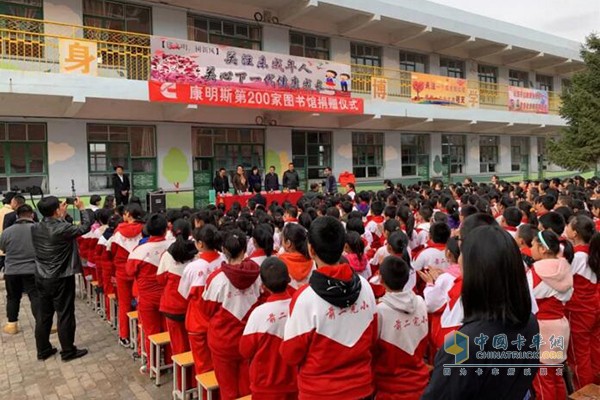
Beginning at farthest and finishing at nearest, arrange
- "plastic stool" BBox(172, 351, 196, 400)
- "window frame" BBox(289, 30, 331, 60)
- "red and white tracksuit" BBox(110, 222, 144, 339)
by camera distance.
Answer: "window frame" BBox(289, 30, 331, 60) < "red and white tracksuit" BBox(110, 222, 144, 339) < "plastic stool" BBox(172, 351, 196, 400)

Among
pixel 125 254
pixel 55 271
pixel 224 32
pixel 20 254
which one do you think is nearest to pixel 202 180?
pixel 224 32

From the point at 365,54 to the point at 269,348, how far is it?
14.6 metres

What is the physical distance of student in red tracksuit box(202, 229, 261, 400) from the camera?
289cm

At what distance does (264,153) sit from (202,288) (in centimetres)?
1027

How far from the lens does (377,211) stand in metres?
5.95

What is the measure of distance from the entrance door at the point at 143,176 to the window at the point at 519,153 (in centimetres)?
1581

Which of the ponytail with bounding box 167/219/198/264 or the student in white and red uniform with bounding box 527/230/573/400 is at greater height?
the ponytail with bounding box 167/219/198/264

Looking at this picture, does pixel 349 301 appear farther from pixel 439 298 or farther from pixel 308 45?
pixel 308 45

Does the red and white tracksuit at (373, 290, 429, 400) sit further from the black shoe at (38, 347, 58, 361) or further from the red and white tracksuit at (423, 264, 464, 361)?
the black shoe at (38, 347, 58, 361)

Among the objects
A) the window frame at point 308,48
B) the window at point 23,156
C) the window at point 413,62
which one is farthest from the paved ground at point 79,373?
the window at point 413,62

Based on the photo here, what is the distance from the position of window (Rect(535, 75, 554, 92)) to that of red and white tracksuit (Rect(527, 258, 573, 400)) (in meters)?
21.8

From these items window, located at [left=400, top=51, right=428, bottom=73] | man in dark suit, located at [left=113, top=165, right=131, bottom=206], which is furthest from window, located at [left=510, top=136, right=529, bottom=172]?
man in dark suit, located at [left=113, top=165, right=131, bottom=206]

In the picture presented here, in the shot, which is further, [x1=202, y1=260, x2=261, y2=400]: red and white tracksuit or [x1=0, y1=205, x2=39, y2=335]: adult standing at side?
[x1=0, y1=205, x2=39, y2=335]: adult standing at side

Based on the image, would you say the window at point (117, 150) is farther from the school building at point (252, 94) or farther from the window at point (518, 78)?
the window at point (518, 78)
